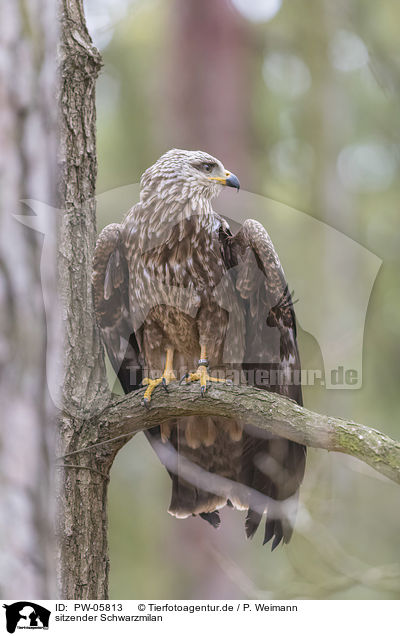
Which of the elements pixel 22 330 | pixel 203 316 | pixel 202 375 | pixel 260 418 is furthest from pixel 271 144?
pixel 22 330

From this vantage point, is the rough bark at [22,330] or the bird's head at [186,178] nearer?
the rough bark at [22,330]

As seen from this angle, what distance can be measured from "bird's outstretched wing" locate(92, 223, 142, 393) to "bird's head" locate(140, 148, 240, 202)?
0.99ft

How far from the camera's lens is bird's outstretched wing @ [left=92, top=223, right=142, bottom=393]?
2.94m

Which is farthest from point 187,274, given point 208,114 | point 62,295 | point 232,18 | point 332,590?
point 232,18

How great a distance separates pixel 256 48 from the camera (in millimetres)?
5605

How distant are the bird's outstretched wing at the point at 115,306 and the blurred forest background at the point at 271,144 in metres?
1.06

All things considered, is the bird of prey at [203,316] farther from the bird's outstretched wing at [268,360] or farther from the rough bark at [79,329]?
the rough bark at [79,329]

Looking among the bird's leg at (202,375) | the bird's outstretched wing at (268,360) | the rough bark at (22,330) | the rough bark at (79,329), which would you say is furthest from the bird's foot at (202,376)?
the rough bark at (22,330)

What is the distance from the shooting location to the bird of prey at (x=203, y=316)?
296 centimetres

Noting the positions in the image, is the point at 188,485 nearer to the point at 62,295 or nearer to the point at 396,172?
the point at 62,295

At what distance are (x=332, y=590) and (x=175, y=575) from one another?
7.48ft

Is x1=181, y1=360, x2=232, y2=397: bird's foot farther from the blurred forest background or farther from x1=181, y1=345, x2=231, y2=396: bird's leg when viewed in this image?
the blurred forest background

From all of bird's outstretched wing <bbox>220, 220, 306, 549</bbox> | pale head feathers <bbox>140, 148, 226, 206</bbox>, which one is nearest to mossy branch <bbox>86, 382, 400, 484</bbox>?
bird's outstretched wing <bbox>220, 220, 306, 549</bbox>

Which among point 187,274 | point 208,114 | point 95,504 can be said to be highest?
point 208,114
